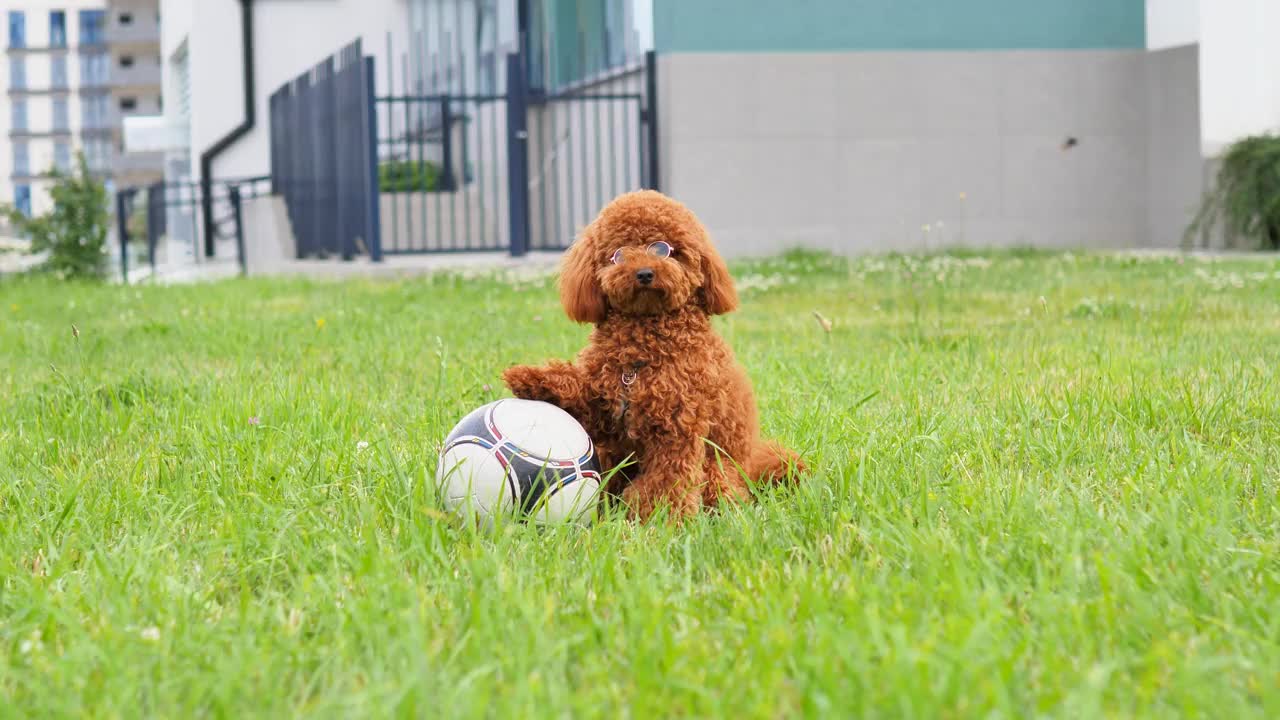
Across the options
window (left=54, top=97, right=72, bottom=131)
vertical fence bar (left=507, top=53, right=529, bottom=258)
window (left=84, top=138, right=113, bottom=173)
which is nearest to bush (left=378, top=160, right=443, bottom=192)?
vertical fence bar (left=507, top=53, right=529, bottom=258)

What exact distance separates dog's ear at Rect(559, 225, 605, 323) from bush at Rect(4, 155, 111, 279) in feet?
41.4

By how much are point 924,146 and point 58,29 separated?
3474 inches

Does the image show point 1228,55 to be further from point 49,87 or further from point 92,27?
point 49,87

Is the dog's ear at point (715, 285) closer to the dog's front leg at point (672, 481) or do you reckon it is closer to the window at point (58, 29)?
the dog's front leg at point (672, 481)

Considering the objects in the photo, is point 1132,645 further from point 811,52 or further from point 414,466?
point 811,52

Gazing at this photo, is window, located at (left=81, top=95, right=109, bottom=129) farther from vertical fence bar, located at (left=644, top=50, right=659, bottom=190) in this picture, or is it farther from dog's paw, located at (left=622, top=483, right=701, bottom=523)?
dog's paw, located at (left=622, top=483, right=701, bottom=523)

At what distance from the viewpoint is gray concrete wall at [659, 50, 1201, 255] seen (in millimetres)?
12922

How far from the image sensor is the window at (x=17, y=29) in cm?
8881

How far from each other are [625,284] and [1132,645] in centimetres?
131

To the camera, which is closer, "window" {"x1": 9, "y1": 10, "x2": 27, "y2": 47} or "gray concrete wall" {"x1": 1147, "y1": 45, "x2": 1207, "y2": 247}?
"gray concrete wall" {"x1": 1147, "y1": 45, "x2": 1207, "y2": 247}

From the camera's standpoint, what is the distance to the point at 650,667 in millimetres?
1856

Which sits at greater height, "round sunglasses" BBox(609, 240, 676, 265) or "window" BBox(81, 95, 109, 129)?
"window" BBox(81, 95, 109, 129)

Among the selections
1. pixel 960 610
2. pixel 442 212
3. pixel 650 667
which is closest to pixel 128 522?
pixel 650 667

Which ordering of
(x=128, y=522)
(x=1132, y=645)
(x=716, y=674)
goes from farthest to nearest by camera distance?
(x=128, y=522) → (x=1132, y=645) → (x=716, y=674)
